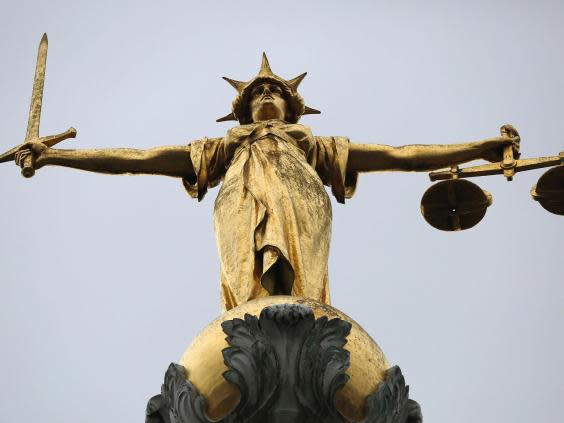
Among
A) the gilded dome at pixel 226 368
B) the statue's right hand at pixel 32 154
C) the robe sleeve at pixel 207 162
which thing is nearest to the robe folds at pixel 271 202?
the robe sleeve at pixel 207 162

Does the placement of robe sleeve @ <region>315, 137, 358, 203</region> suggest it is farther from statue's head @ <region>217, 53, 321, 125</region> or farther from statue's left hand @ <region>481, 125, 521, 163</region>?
statue's left hand @ <region>481, 125, 521, 163</region>

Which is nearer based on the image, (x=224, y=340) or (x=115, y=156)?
(x=224, y=340)

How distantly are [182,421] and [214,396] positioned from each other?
272 mm

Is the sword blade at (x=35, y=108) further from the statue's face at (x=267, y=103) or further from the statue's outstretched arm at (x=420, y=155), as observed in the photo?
the statue's outstretched arm at (x=420, y=155)

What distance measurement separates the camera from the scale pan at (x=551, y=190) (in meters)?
13.5

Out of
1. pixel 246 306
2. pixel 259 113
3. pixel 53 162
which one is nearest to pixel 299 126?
pixel 259 113

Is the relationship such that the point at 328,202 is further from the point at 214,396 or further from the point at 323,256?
→ the point at 214,396

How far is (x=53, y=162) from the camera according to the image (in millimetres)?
13828

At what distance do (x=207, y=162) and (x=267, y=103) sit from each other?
89cm

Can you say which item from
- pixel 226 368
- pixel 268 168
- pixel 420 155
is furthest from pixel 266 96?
pixel 226 368

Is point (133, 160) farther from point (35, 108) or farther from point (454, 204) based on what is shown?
point (454, 204)

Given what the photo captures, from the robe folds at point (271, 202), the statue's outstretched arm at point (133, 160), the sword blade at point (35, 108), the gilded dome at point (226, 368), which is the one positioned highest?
the sword blade at point (35, 108)

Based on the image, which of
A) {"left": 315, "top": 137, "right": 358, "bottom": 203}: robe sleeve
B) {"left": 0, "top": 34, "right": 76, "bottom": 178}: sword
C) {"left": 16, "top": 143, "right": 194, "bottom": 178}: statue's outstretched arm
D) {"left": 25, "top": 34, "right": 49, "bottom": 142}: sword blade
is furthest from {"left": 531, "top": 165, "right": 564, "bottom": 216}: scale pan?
{"left": 25, "top": 34, "right": 49, "bottom": 142}: sword blade

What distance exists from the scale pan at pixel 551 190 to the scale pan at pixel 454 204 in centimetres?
56
